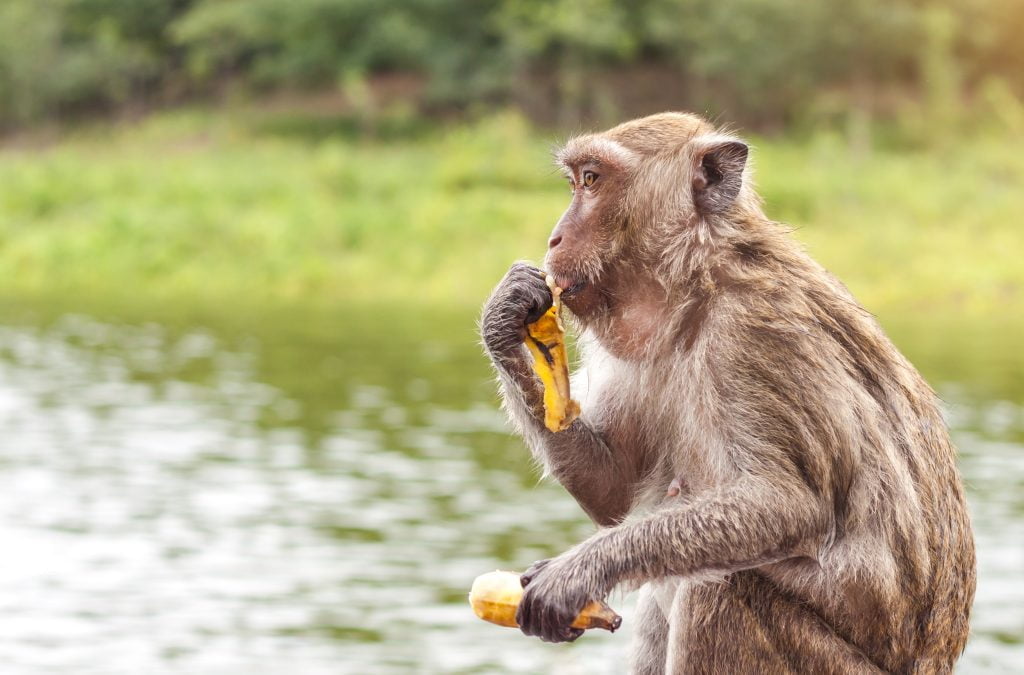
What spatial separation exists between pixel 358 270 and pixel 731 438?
87.7 feet

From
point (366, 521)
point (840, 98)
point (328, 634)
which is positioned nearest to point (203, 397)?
point (366, 521)

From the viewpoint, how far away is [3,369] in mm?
21547

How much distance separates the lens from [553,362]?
5.25 meters

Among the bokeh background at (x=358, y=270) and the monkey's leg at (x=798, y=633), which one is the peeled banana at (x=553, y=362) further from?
the bokeh background at (x=358, y=270)

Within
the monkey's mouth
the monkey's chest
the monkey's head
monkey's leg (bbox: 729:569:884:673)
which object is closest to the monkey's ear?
the monkey's head

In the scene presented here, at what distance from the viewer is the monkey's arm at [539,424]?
205 inches

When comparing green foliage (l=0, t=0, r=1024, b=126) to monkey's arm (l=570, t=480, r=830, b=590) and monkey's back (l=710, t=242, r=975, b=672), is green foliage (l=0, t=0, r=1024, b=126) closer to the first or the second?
monkey's back (l=710, t=242, r=975, b=672)

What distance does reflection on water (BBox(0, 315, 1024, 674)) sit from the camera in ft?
32.8

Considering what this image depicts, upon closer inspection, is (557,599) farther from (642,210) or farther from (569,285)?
(642,210)

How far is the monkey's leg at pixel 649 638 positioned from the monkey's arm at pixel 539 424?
0.30m

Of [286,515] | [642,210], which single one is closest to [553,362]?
[642,210]

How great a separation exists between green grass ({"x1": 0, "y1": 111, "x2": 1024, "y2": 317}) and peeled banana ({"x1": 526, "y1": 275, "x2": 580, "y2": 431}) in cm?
2342

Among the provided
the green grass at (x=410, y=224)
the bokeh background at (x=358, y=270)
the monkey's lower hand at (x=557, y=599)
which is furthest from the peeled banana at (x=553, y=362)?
the green grass at (x=410, y=224)

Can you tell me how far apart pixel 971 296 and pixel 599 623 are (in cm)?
2483
